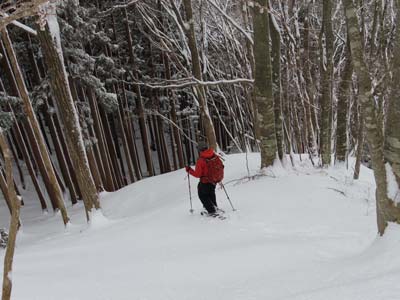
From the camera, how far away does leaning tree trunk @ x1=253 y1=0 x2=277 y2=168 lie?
8.28m

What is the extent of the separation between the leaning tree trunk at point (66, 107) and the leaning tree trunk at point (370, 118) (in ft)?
23.3

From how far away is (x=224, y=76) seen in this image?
1667cm

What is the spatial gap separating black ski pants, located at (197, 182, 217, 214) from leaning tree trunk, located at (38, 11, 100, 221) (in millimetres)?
3895

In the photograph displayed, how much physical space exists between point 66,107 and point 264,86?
506 cm

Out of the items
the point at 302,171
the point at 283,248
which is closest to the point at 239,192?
the point at 302,171

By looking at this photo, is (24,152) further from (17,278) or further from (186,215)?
(17,278)

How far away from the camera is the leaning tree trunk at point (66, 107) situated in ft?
29.1

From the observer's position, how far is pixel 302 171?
9664 millimetres

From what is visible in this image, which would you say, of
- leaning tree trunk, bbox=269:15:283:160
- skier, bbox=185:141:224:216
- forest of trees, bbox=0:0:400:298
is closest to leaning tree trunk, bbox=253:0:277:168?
forest of trees, bbox=0:0:400:298

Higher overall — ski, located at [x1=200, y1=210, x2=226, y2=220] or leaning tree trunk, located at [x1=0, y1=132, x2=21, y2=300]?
leaning tree trunk, located at [x1=0, y1=132, x2=21, y2=300]

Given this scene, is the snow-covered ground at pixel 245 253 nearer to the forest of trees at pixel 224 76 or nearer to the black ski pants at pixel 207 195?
the black ski pants at pixel 207 195

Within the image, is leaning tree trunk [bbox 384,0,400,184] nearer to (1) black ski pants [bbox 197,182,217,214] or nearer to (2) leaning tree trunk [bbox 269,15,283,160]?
(1) black ski pants [bbox 197,182,217,214]

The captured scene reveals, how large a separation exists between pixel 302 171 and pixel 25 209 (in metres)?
16.4

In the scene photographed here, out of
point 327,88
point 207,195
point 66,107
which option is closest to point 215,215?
point 207,195
